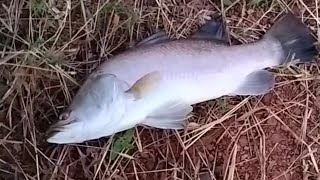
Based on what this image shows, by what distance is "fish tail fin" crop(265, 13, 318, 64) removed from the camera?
246cm

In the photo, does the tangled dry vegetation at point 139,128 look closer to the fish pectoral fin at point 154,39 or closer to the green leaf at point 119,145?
the green leaf at point 119,145

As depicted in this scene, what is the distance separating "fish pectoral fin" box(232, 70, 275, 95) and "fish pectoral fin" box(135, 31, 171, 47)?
30cm

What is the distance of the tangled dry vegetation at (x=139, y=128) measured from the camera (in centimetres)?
241

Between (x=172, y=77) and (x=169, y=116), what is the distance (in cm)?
13

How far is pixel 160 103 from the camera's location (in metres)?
2.32

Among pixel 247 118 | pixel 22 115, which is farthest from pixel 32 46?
pixel 247 118

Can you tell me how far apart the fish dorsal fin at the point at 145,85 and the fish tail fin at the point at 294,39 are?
44 cm

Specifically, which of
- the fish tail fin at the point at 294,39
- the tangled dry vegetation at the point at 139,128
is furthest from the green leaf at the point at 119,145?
the fish tail fin at the point at 294,39

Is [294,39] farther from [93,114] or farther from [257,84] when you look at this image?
[93,114]

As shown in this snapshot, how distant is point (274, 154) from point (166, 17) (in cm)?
62

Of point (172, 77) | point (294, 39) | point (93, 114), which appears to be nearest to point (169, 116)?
point (172, 77)

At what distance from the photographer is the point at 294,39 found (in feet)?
8.08

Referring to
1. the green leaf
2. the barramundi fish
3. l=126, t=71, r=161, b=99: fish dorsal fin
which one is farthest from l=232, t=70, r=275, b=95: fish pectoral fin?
the green leaf

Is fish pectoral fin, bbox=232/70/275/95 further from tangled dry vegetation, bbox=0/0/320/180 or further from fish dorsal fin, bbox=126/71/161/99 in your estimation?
fish dorsal fin, bbox=126/71/161/99
